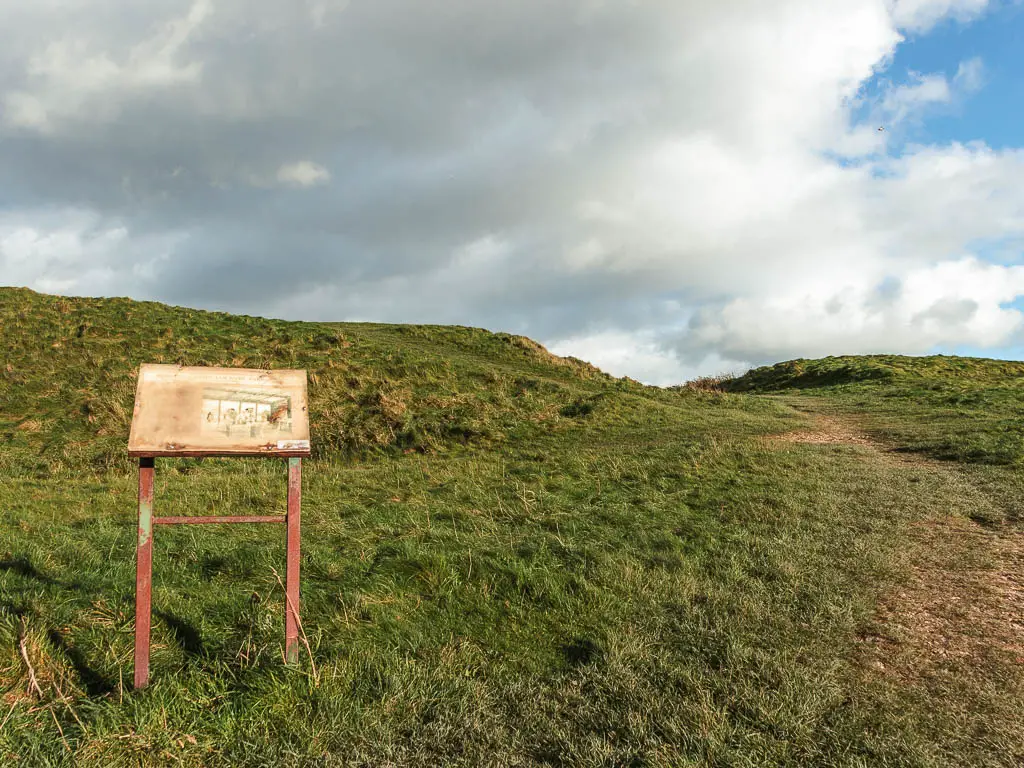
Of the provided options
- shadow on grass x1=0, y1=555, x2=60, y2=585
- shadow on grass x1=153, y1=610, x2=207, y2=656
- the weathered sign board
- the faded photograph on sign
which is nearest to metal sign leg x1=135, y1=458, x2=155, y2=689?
the weathered sign board

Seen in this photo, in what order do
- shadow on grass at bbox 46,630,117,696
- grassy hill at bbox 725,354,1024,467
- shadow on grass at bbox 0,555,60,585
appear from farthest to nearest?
grassy hill at bbox 725,354,1024,467 → shadow on grass at bbox 0,555,60,585 → shadow on grass at bbox 46,630,117,696

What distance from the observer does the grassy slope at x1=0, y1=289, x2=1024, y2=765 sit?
13.6 ft

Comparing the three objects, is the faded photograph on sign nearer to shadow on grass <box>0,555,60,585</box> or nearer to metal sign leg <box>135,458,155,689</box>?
metal sign leg <box>135,458,155,689</box>

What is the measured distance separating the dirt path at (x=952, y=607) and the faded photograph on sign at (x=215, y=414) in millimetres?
5167

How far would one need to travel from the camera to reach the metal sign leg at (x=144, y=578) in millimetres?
4594

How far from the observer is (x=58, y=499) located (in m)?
11.1

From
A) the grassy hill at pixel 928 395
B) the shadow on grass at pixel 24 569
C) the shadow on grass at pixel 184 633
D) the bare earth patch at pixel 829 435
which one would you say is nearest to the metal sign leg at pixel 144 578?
the shadow on grass at pixel 184 633

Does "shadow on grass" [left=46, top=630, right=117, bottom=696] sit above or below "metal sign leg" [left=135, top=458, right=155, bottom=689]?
below

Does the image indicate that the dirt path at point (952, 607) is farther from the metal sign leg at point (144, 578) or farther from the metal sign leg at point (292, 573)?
the metal sign leg at point (144, 578)

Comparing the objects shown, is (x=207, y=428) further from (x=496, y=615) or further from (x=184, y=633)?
(x=496, y=615)

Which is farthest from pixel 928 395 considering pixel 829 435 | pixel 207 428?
pixel 207 428

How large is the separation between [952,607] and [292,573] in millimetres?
6450

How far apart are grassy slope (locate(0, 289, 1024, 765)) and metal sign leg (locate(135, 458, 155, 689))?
0.23 m

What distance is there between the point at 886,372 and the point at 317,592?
1544 inches
